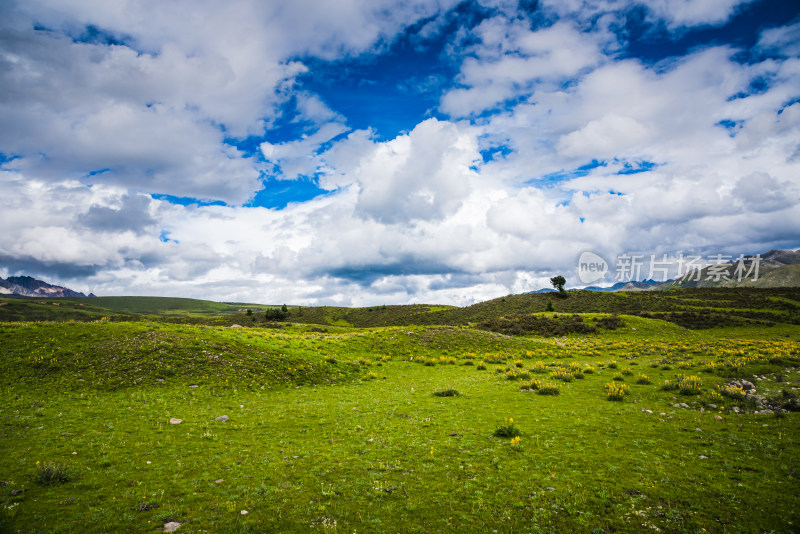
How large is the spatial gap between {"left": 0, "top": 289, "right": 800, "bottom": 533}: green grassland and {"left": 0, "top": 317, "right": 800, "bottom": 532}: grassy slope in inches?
2.7

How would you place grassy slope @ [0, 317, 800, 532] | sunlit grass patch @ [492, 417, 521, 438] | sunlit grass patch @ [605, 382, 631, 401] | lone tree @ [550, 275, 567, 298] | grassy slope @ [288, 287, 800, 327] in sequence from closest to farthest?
grassy slope @ [0, 317, 800, 532]
sunlit grass patch @ [492, 417, 521, 438]
sunlit grass patch @ [605, 382, 631, 401]
grassy slope @ [288, 287, 800, 327]
lone tree @ [550, 275, 567, 298]

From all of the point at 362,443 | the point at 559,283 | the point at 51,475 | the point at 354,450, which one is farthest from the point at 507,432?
the point at 559,283

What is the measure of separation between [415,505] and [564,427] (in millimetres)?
8139

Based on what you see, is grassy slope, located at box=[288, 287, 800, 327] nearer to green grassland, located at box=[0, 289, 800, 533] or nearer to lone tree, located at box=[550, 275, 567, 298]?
lone tree, located at box=[550, 275, 567, 298]

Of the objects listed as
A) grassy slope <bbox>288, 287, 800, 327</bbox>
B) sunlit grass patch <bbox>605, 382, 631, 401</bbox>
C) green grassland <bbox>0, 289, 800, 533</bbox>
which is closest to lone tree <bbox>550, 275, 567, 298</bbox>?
grassy slope <bbox>288, 287, 800, 327</bbox>

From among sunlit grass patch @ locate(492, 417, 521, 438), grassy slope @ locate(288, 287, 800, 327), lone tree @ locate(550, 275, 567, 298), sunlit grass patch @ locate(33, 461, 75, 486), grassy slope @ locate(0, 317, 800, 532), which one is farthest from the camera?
lone tree @ locate(550, 275, 567, 298)

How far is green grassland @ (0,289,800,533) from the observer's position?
724cm

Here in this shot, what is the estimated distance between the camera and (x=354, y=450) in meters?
11.3

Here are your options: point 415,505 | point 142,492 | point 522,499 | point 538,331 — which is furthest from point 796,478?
point 538,331

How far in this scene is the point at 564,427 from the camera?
1288cm

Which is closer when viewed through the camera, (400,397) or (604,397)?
(604,397)

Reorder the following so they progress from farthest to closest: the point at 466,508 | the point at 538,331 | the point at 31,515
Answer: the point at 538,331 < the point at 466,508 < the point at 31,515

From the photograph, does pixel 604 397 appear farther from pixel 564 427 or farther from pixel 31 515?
pixel 31 515

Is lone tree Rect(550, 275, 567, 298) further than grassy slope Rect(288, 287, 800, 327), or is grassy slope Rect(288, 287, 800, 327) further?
lone tree Rect(550, 275, 567, 298)
